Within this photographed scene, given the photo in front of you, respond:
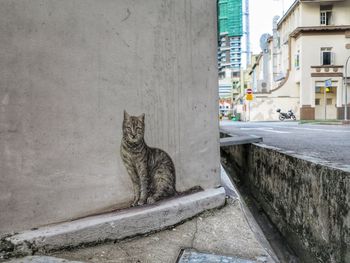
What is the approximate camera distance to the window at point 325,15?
1391 inches

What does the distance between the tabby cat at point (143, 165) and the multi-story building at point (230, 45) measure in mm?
67381

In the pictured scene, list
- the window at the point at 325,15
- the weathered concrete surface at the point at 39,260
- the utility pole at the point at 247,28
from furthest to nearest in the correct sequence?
the utility pole at the point at 247,28
the window at the point at 325,15
the weathered concrete surface at the point at 39,260

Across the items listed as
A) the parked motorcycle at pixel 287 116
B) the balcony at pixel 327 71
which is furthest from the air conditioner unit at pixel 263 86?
the balcony at pixel 327 71

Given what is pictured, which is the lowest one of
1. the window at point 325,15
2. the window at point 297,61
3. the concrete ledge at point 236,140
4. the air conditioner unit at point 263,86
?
the concrete ledge at point 236,140

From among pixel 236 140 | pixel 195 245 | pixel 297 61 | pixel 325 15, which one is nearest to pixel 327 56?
pixel 297 61

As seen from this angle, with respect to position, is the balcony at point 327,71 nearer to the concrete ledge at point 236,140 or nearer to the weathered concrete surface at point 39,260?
the concrete ledge at point 236,140

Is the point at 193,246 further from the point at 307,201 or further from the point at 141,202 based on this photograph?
the point at 307,201

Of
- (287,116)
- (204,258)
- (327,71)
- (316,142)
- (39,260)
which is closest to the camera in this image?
(39,260)

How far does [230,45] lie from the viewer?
106375mm

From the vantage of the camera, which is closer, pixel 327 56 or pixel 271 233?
pixel 271 233

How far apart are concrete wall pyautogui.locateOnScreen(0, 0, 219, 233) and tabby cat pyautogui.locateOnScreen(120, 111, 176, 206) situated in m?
0.07

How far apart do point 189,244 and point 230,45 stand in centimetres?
10845

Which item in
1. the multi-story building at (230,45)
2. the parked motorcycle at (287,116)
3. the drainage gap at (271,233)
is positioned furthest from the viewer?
the multi-story building at (230,45)

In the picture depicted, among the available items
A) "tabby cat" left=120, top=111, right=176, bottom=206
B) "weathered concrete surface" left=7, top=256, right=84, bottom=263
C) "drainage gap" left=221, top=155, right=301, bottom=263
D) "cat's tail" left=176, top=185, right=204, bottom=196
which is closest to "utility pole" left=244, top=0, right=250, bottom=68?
"drainage gap" left=221, top=155, right=301, bottom=263
